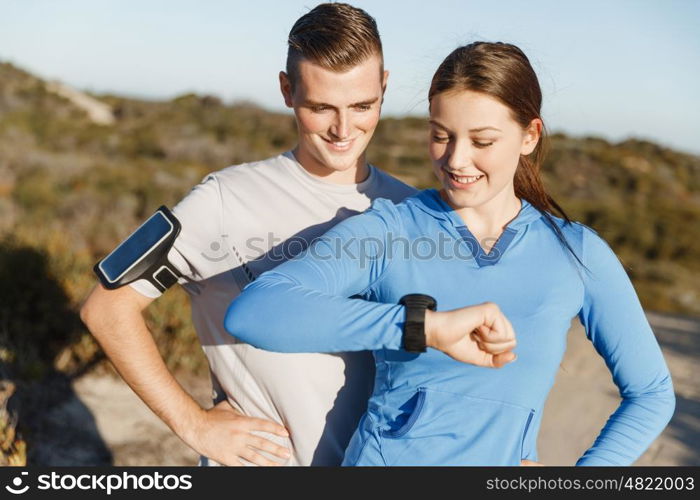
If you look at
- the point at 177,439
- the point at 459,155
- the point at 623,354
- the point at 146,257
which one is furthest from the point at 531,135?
the point at 177,439

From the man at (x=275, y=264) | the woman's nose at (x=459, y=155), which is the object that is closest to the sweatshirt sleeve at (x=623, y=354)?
the woman's nose at (x=459, y=155)

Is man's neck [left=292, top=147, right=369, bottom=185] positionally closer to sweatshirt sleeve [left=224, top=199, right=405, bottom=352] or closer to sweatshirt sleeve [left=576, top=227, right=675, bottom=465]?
sweatshirt sleeve [left=224, top=199, right=405, bottom=352]

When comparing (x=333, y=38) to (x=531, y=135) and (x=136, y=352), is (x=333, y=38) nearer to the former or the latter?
(x=531, y=135)

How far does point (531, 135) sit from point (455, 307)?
1.86 feet

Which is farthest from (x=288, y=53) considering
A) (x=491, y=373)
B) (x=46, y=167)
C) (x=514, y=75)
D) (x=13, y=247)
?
(x=46, y=167)

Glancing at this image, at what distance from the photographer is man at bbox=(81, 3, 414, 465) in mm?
2010

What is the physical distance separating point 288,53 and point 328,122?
0.95ft

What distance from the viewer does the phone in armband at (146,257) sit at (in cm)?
194

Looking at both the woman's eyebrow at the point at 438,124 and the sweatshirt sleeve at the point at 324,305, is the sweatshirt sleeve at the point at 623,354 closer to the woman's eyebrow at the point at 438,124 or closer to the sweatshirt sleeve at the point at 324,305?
the woman's eyebrow at the point at 438,124

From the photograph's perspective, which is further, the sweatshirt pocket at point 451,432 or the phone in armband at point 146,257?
the phone in armband at point 146,257

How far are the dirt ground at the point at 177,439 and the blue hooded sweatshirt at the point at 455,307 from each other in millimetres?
3159

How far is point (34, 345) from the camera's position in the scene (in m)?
5.68
